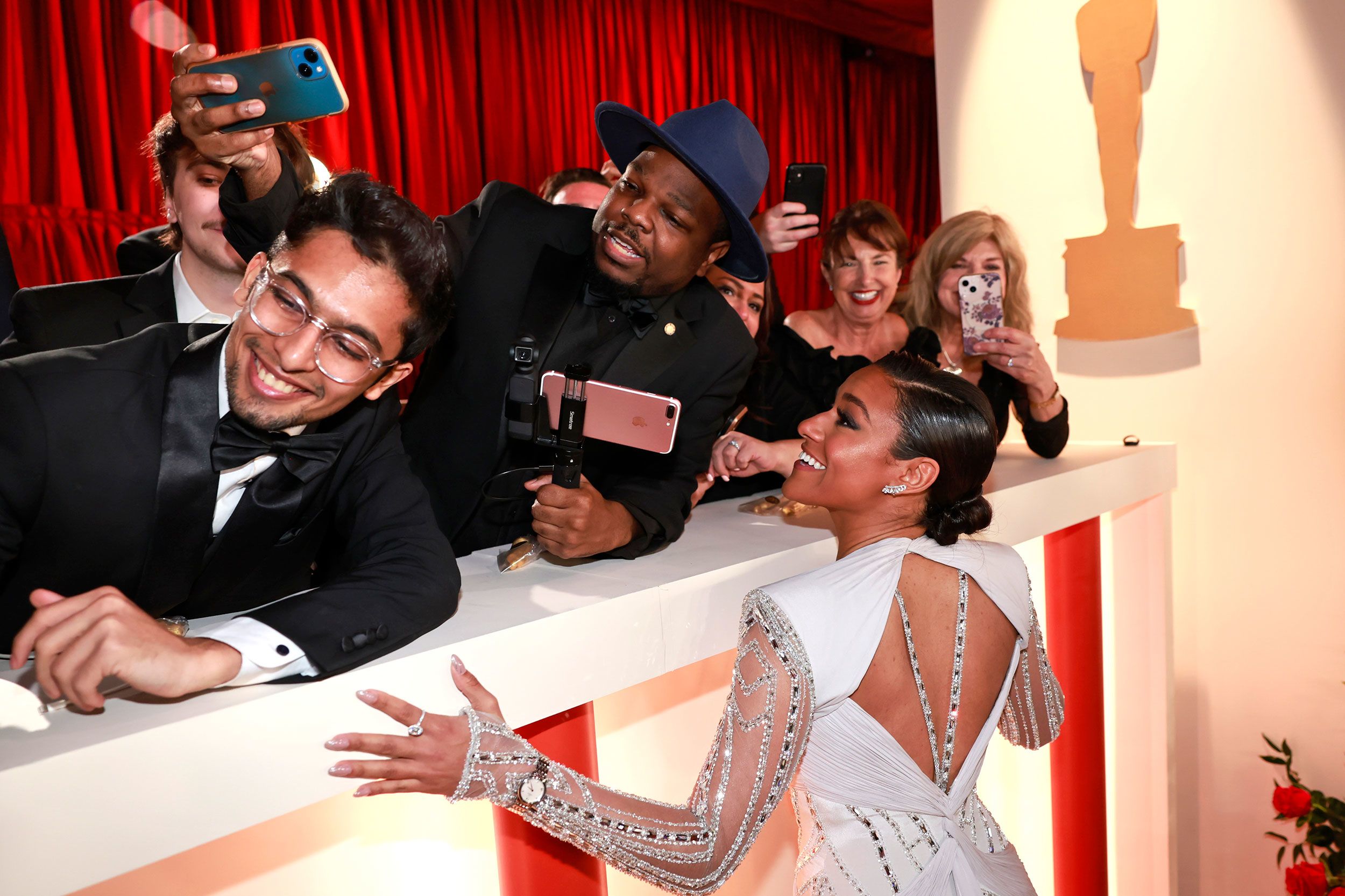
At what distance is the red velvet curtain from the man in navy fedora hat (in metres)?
2.78

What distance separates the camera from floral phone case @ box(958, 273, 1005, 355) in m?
3.09

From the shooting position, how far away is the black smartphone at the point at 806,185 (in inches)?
98.3

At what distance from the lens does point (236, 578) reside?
150 cm

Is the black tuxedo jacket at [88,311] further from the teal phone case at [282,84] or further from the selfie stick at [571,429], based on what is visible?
the selfie stick at [571,429]

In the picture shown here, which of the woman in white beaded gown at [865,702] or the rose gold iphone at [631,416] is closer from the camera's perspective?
the woman in white beaded gown at [865,702]

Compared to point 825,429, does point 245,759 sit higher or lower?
lower

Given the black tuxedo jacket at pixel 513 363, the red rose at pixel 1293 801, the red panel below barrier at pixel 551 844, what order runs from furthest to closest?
the red rose at pixel 1293 801
the black tuxedo jacket at pixel 513 363
the red panel below barrier at pixel 551 844

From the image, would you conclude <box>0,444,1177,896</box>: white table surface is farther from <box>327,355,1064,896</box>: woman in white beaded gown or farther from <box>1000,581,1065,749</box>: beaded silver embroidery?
<box>1000,581,1065,749</box>: beaded silver embroidery

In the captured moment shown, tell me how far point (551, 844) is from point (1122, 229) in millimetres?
3023

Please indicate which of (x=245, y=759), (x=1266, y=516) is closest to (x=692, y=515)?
(x=245, y=759)

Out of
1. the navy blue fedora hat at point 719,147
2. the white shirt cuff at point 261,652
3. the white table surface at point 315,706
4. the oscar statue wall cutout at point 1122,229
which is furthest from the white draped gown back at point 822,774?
the oscar statue wall cutout at point 1122,229

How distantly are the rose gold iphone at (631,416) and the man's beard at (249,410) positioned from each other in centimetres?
43

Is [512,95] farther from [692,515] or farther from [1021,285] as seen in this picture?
[692,515]

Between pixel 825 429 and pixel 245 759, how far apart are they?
1092 mm
